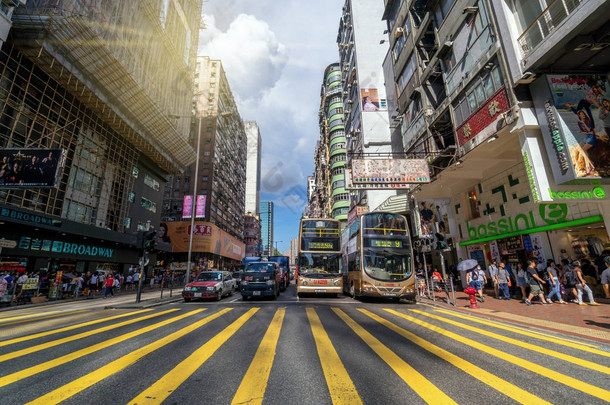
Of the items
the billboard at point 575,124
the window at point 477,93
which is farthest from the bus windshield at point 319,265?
the window at point 477,93

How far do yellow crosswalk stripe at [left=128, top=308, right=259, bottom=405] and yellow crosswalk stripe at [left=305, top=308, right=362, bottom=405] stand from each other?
6.38 ft

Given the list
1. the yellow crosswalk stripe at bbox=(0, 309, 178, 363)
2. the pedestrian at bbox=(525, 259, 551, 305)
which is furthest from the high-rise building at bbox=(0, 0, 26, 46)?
the pedestrian at bbox=(525, 259, 551, 305)

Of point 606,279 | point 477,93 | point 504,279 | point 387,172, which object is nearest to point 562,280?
point 606,279

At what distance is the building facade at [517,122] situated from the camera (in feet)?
33.4

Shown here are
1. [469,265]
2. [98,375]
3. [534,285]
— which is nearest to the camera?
[98,375]

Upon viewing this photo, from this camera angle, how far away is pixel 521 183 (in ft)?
47.2

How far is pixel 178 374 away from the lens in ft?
12.4

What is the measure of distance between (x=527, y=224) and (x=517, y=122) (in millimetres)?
5869

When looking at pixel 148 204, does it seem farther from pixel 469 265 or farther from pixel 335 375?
pixel 335 375

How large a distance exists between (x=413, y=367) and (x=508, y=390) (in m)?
1.18

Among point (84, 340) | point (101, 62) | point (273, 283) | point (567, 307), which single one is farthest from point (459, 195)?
point (101, 62)

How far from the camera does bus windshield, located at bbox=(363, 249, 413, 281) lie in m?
13.0

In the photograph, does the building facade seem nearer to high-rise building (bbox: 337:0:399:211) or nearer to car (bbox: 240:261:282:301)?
car (bbox: 240:261:282:301)

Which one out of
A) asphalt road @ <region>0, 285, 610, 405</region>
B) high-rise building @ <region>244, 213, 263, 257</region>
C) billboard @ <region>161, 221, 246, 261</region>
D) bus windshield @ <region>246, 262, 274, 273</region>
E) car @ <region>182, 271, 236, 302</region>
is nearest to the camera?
asphalt road @ <region>0, 285, 610, 405</region>
